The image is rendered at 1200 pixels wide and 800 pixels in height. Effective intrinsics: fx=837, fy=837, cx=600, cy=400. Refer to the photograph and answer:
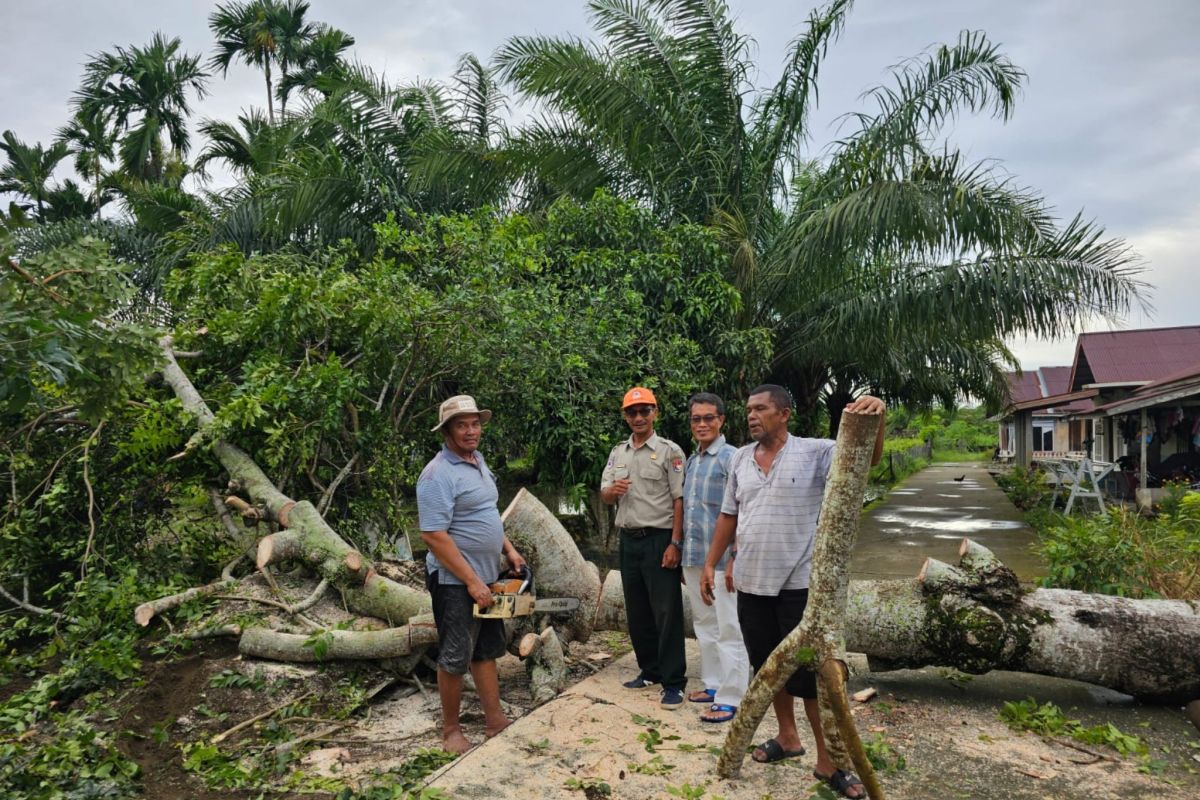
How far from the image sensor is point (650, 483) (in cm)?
496

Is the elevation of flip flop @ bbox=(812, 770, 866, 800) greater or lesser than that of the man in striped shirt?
lesser

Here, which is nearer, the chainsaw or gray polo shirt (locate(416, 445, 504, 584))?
gray polo shirt (locate(416, 445, 504, 584))

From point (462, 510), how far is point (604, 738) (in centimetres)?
136

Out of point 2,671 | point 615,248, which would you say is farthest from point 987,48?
point 2,671

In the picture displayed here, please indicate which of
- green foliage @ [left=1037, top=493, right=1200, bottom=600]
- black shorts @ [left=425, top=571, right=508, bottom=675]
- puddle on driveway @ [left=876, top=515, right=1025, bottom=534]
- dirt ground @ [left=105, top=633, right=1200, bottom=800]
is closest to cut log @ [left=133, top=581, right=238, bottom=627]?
dirt ground @ [left=105, top=633, right=1200, bottom=800]

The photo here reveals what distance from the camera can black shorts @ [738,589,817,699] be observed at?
3.68 m

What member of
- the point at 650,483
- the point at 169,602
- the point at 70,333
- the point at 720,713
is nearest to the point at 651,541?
the point at 650,483

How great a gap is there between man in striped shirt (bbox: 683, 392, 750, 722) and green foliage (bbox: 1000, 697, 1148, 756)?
1.54m

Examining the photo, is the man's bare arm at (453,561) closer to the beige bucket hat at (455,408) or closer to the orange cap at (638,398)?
the beige bucket hat at (455,408)

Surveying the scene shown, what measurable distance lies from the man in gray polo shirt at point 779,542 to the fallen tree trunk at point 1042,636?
1.16m

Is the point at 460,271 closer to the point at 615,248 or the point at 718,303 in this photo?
the point at 615,248

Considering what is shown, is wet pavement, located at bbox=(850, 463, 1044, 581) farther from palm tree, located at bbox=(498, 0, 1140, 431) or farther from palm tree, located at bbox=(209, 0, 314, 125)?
palm tree, located at bbox=(209, 0, 314, 125)

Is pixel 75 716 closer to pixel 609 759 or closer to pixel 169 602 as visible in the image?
pixel 169 602

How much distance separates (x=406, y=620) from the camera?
18.4 feet
